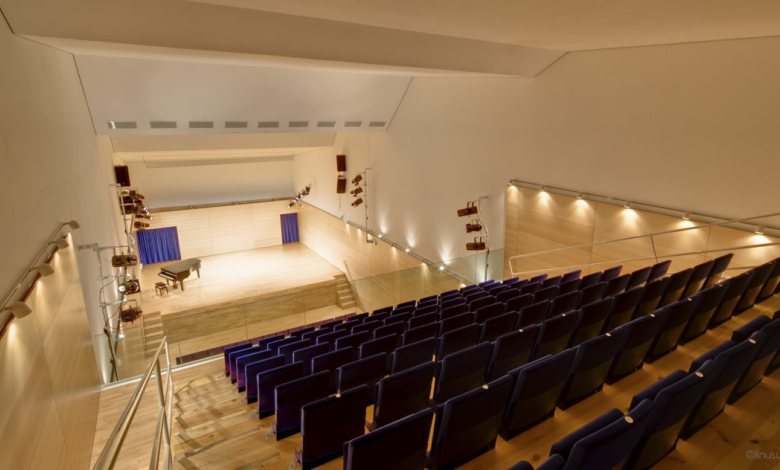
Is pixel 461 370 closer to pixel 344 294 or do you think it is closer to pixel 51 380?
pixel 51 380

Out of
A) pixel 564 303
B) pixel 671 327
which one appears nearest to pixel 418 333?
pixel 564 303

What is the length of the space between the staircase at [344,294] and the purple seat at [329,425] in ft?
39.9

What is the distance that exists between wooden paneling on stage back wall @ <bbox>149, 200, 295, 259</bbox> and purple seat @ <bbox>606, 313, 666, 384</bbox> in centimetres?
1920

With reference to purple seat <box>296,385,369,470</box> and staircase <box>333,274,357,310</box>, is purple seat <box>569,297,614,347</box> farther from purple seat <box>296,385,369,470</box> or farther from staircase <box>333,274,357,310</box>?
staircase <box>333,274,357,310</box>

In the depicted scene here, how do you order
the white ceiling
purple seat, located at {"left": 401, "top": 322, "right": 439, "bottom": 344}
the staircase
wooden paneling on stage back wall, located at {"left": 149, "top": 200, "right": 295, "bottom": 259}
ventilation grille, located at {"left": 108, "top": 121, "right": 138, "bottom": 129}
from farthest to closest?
wooden paneling on stage back wall, located at {"left": 149, "top": 200, "right": 295, "bottom": 259} → the staircase → ventilation grille, located at {"left": 108, "top": 121, "right": 138, "bottom": 129} → purple seat, located at {"left": 401, "top": 322, "right": 439, "bottom": 344} → the white ceiling

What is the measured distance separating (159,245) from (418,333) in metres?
17.8

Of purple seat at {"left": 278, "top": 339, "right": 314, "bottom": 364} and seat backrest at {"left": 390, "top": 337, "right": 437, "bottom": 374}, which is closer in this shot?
seat backrest at {"left": 390, "top": 337, "right": 437, "bottom": 374}

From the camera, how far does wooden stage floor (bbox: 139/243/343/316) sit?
14.8 m

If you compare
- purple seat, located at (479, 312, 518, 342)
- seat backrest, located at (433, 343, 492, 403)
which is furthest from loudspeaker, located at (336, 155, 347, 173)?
seat backrest, located at (433, 343, 492, 403)

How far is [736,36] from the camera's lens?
5.32 m

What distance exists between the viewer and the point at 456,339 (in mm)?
4414

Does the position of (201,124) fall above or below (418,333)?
above

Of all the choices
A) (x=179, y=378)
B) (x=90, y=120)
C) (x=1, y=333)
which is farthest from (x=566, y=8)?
(x=90, y=120)

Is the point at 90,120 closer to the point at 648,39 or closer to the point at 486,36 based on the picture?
the point at 486,36
